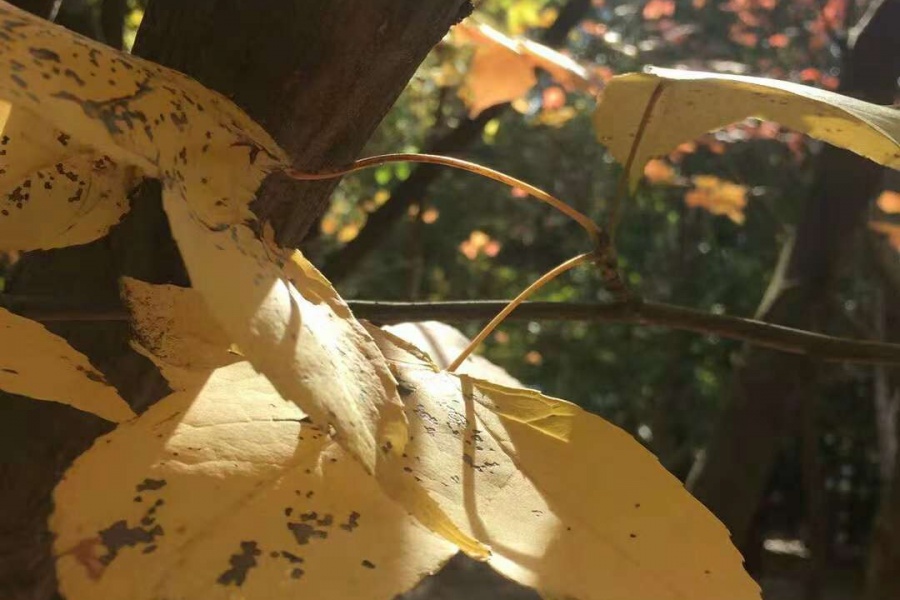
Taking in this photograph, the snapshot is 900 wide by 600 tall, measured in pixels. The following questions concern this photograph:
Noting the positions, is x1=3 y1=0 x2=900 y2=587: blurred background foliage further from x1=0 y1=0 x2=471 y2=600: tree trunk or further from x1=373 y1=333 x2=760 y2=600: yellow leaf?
x1=373 y1=333 x2=760 y2=600: yellow leaf

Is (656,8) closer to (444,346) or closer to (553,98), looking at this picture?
(553,98)

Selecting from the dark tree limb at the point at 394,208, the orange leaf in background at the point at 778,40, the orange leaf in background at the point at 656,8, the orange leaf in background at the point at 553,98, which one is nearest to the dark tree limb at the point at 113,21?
the dark tree limb at the point at 394,208

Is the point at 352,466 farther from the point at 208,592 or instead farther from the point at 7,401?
the point at 7,401

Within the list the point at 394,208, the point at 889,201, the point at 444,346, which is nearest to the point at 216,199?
the point at 444,346

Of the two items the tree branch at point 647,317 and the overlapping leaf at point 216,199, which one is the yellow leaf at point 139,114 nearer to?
the overlapping leaf at point 216,199

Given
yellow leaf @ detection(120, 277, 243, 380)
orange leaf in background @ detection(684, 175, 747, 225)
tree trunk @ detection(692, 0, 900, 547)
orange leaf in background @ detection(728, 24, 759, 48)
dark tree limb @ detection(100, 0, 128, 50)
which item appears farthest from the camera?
orange leaf in background @ detection(728, 24, 759, 48)

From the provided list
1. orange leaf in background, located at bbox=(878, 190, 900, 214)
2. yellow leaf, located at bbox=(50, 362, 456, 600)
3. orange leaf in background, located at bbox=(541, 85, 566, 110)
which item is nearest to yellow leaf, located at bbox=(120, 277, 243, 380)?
yellow leaf, located at bbox=(50, 362, 456, 600)

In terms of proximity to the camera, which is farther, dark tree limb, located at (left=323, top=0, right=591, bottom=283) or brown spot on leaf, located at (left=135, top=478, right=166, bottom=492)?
dark tree limb, located at (left=323, top=0, right=591, bottom=283)
